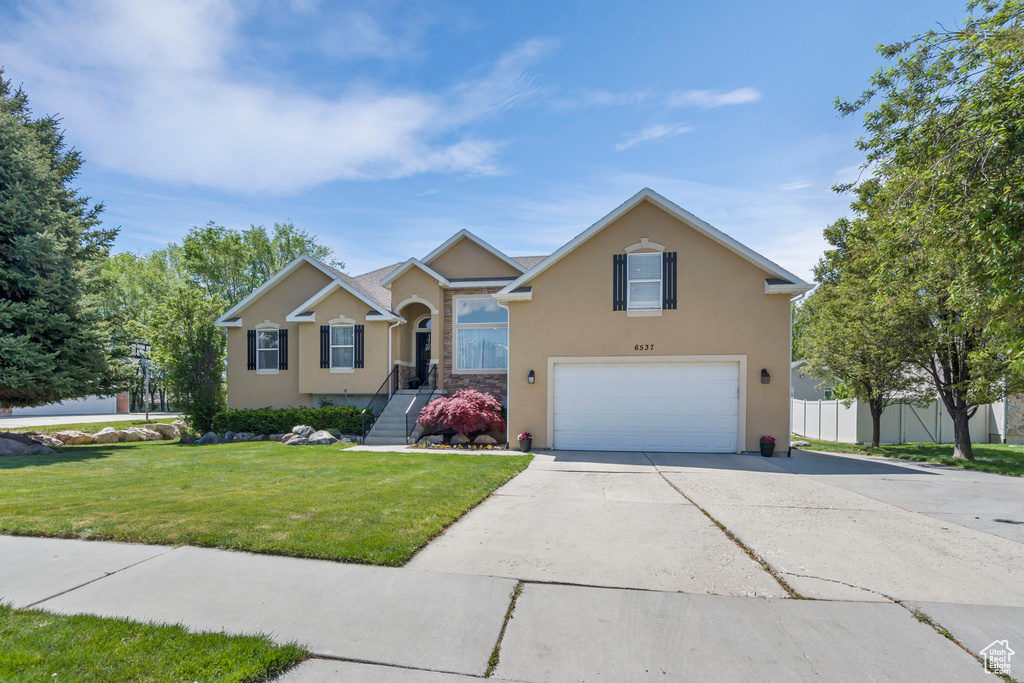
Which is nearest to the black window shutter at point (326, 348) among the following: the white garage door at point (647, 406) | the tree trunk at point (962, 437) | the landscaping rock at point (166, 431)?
the landscaping rock at point (166, 431)

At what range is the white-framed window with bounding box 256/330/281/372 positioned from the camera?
19.5m

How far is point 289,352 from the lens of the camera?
63.4 ft

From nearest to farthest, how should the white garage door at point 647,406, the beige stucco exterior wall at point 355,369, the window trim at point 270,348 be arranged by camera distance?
the white garage door at point 647,406
the beige stucco exterior wall at point 355,369
the window trim at point 270,348

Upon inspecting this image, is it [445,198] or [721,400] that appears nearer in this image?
[721,400]

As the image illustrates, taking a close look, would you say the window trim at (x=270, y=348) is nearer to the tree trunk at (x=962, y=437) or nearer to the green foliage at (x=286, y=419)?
the green foliage at (x=286, y=419)

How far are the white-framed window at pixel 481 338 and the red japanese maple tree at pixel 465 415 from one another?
116 inches

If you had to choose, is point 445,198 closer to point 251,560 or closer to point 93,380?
point 93,380

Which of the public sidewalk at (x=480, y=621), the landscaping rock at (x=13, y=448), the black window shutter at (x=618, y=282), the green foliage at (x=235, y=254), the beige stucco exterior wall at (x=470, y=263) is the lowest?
the landscaping rock at (x=13, y=448)

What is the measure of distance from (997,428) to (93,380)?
3161 cm

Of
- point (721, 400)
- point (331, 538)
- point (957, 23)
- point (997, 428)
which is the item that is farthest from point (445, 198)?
point (997, 428)

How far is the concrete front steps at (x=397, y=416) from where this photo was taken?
15.3 meters

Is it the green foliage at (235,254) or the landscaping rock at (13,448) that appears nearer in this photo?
the landscaping rock at (13,448)

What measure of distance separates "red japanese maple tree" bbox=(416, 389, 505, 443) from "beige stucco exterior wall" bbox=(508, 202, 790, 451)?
98 cm

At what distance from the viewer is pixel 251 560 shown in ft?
15.0
